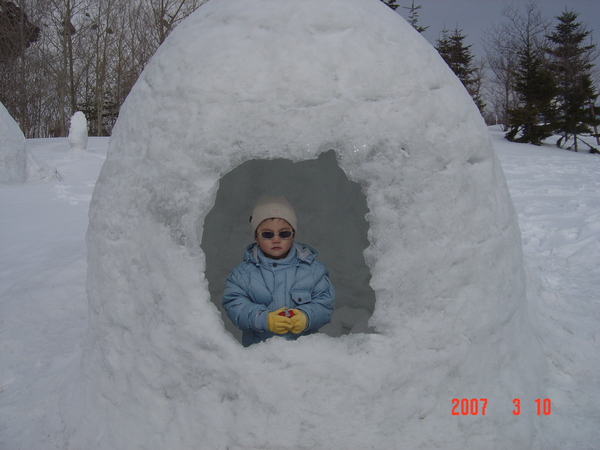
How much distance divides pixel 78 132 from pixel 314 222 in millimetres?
10683

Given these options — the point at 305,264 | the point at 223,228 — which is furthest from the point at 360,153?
the point at 223,228

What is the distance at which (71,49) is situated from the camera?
1928cm

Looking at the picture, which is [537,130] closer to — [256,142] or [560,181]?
[560,181]

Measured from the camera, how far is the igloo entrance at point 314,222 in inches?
133

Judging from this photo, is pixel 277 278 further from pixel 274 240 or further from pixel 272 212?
pixel 272 212

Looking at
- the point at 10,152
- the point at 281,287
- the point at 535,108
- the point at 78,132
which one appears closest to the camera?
the point at 281,287

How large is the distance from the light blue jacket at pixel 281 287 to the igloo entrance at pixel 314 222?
1.12m

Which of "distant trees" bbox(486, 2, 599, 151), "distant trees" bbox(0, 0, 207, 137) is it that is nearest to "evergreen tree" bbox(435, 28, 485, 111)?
"distant trees" bbox(486, 2, 599, 151)

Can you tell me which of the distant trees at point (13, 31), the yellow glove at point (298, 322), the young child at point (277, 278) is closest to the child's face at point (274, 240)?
the young child at point (277, 278)

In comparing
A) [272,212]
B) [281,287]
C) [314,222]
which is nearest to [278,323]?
[281,287]

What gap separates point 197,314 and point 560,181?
940cm

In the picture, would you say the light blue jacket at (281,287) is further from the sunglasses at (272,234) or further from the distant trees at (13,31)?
the distant trees at (13,31)
